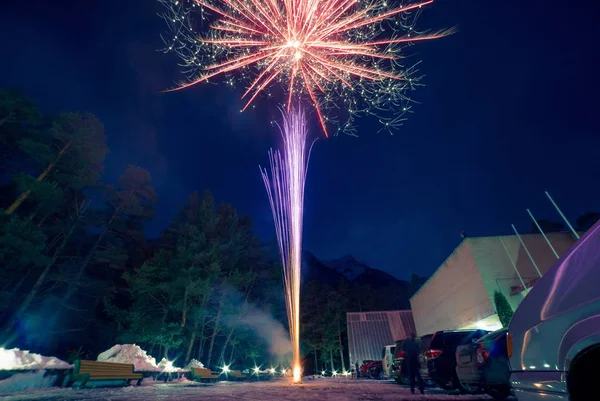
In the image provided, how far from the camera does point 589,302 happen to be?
1.94 metres

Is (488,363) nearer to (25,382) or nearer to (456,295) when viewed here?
(25,382)

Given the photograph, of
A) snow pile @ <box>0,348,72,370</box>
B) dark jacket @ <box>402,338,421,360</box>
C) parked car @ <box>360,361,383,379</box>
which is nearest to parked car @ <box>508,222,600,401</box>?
dark jacket @ <box>402,338,421,360</box>

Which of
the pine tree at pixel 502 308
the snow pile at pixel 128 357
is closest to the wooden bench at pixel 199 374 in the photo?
the snow pile at pixel 128 357

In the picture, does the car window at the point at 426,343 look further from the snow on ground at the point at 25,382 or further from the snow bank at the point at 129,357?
the snow bank at the point at 129,357

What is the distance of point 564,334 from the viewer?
6.98 feet

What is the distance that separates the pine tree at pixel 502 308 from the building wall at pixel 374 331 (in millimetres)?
19459

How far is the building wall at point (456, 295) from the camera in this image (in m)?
18.7

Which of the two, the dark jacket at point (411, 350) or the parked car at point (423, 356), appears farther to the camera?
the parked car at point (423, 356)

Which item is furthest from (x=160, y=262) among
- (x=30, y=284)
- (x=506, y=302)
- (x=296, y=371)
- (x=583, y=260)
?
(x=583, y=260)

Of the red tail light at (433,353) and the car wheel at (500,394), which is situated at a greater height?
the red tail light at (433,353)

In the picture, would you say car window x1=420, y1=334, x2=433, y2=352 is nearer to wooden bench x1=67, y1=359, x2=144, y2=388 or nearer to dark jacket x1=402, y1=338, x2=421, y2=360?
dark jacket x1=402, y1=338, x2=421, y2=360

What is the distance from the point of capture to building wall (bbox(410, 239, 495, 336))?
1870cm

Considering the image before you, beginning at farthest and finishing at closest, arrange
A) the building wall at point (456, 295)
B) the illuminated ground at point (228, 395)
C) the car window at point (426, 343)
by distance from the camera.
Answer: the building wall at point (456, 295)
the car window at point (426, 343)
the illuminated ground at point (228, 395)

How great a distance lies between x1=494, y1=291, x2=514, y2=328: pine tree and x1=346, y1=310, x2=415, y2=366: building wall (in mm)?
19459
